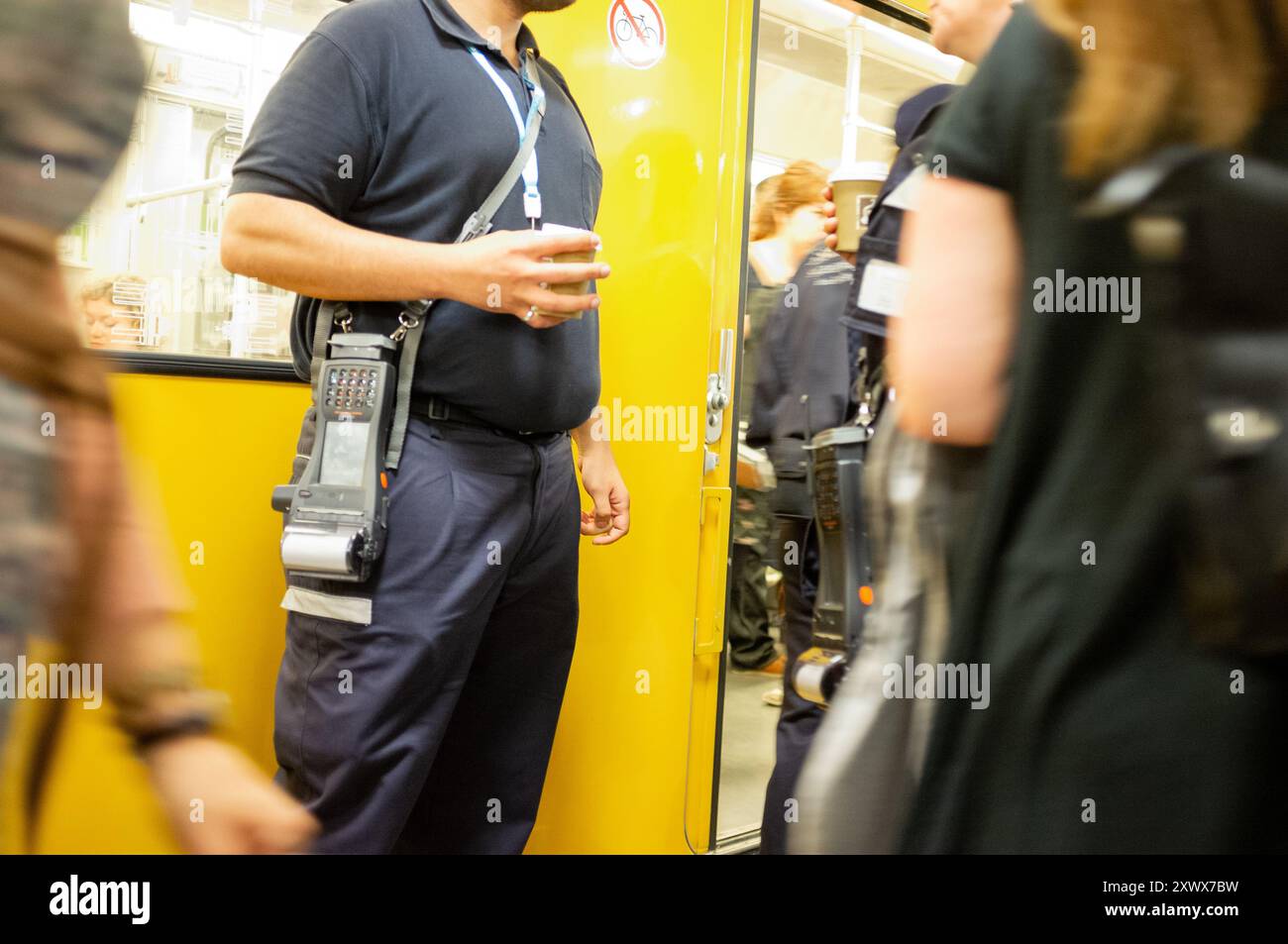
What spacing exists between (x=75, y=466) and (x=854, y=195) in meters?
1.61

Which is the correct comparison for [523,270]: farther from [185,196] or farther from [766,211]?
[766,211]

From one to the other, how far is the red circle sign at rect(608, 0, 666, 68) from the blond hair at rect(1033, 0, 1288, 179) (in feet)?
6.47

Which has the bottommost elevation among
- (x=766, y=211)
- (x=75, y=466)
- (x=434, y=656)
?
(x=434, y=656)

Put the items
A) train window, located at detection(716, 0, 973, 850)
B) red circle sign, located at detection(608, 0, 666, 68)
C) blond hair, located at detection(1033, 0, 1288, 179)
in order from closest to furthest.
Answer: blond hair, located at detection(1033, 0, 1288, 179), red circle sign, located at detection(608, 0, 666, 68), train window, located at detection(716, 0, 973, 850)

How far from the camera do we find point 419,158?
5.61ft

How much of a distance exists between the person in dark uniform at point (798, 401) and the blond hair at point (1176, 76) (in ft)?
6.83

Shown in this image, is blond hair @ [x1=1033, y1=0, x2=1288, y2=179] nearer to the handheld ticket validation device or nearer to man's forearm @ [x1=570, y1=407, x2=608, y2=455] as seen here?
the handheld ticket validation device

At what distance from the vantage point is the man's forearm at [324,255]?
63.6 inches

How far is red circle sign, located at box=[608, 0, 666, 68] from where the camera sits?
2521 mm

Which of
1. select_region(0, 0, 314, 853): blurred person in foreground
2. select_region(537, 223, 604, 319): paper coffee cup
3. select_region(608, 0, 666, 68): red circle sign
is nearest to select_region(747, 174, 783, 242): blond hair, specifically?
select_region(608, 0, 666, 68): red circle sign

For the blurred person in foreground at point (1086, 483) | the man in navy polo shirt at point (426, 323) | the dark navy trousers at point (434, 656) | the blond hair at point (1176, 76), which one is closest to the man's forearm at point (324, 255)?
the man in navy polo shirt at point (426, 323)

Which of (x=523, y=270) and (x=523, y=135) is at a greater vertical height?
(x=523, y=135)

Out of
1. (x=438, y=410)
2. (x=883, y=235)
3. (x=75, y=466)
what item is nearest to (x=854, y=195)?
(x=883, y=235)
